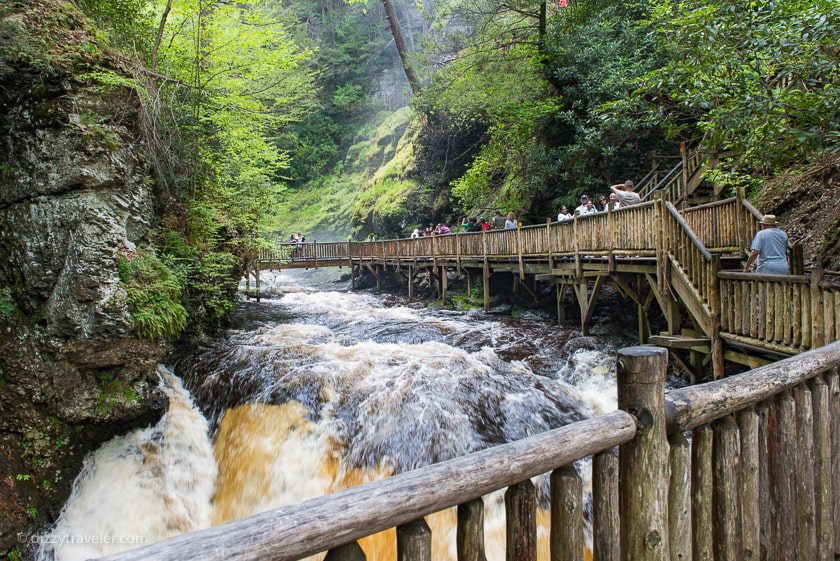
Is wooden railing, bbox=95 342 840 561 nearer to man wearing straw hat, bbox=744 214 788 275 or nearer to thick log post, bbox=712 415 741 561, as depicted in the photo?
thick log post, bbox=712 415 741 561

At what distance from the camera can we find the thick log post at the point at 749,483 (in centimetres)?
216

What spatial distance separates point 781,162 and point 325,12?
4109 cm

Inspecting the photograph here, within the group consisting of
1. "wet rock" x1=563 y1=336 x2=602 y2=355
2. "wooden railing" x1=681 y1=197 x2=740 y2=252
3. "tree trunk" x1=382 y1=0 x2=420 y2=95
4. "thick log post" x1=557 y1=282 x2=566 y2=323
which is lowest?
"wet rock" x1=563 y1=336 x2=602 y2=355

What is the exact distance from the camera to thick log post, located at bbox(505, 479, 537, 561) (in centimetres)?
161

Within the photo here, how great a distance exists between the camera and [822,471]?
2604mm

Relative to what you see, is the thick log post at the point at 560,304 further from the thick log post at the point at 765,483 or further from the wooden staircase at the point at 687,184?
the thick log post at the point at 765,483

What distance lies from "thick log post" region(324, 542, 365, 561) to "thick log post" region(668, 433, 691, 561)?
1415 millimetres

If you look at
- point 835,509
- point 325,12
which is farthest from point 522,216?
point 325,12

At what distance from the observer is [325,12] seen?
38.9 m

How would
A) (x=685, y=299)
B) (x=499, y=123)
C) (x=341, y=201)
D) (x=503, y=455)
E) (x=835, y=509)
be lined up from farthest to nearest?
(x=341, y=201) < (x=499, y=123) < (x=685, y=299) < (x=835, y=509) < (x=503, y=455)

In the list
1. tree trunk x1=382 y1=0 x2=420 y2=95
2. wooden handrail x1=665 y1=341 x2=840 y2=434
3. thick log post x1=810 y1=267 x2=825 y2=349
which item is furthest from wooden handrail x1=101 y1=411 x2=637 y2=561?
tree trunk x1=382 y1=0 x2=420 y2=95

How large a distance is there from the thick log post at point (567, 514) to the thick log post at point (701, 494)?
2.32ft

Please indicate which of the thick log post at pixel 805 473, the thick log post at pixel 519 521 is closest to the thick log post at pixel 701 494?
the thick log post at pixel 805 473

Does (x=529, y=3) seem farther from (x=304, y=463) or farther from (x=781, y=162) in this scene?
(x=304, y=463)
